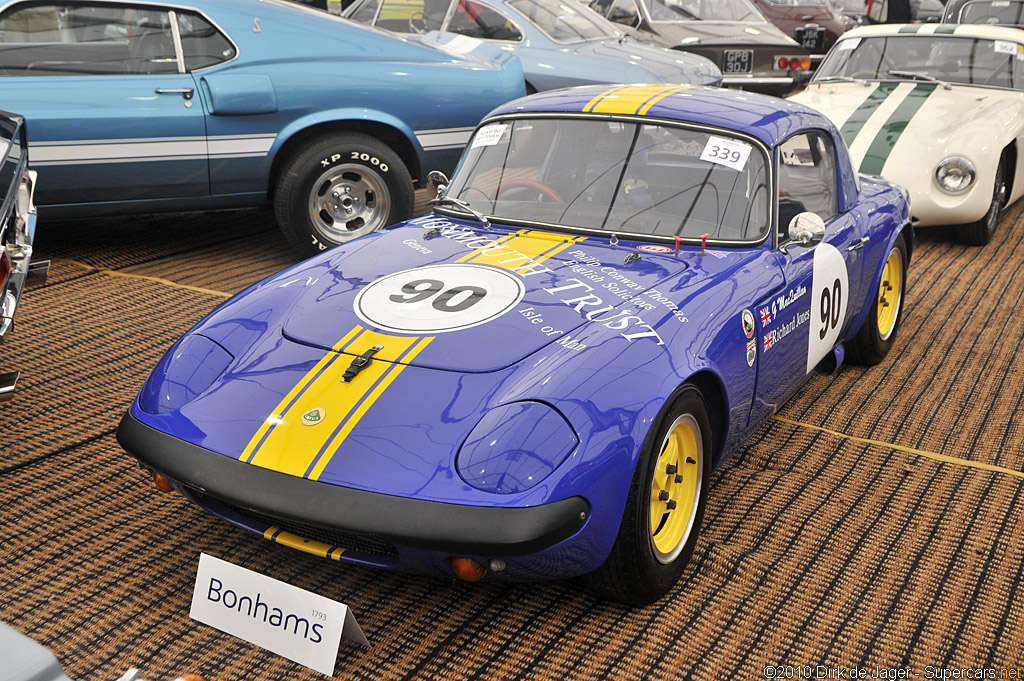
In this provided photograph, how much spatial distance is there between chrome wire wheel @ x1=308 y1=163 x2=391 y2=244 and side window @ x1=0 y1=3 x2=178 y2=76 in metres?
1.04

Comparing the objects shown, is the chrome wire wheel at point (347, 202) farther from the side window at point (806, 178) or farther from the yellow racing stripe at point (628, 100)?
the side window at point (806, 178)

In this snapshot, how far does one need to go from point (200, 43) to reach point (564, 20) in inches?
162

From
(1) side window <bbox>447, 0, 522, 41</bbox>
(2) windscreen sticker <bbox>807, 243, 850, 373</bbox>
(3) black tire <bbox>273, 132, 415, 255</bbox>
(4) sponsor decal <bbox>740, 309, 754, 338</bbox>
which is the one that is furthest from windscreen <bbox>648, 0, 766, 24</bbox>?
(4) sponsor decal <bbox>740, 309, 754, 338</bbox>

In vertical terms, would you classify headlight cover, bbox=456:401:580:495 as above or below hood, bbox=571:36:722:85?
below

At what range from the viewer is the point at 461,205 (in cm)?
372

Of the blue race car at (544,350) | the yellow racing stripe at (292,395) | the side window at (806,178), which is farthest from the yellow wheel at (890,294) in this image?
the yellow racing stripe at (292,395)

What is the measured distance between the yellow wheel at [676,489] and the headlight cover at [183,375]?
1300 millimetres

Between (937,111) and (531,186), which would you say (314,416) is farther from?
(937,111)

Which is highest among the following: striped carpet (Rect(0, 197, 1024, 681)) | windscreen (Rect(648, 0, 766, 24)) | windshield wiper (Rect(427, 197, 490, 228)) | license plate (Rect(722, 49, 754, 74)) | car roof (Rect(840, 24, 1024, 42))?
windscreen (Rect(648, 0, 766, 24))

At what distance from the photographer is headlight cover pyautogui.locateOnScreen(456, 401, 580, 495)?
7.45 ft

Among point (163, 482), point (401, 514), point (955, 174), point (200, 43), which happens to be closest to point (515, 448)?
point (401, 514)

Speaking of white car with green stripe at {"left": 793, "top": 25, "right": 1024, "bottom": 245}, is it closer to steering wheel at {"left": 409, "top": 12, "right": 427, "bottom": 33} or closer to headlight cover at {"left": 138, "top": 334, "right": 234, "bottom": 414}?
steering wheel at {"left": 409, "top": 12, "right": 427, "bottom": 33}

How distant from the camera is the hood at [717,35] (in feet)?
32.8

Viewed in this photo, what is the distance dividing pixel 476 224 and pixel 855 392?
192 cm
